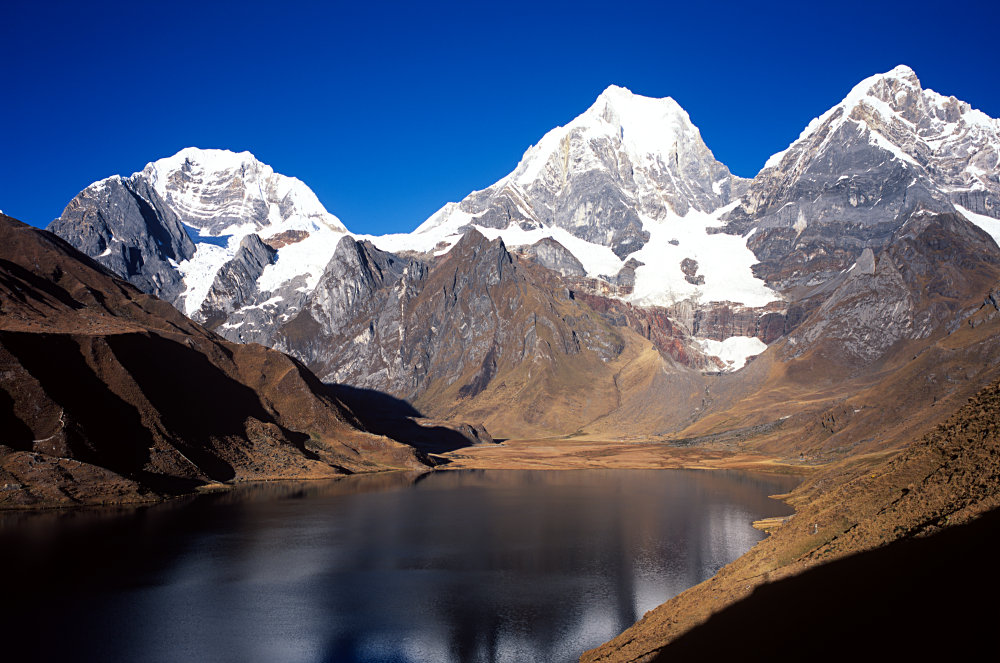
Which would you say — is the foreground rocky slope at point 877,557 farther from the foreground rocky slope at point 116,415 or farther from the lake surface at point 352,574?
the foreground rocky slope at point 116,415

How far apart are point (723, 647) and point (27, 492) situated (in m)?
112

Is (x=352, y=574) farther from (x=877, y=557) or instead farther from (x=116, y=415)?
(x=116, y=415)

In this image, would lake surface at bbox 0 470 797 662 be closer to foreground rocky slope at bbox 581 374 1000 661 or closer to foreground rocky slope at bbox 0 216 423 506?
foreground rocky slope at bbox 581 374 1000 661

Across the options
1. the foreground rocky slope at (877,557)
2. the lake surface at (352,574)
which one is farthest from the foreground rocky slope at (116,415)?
the foreground rocky slope at (877,557)

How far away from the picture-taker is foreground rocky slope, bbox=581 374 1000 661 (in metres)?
32.0

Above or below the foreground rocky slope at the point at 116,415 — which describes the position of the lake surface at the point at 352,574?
below

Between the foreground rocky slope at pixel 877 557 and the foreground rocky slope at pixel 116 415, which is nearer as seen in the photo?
the foreground rocky slope at pixel 877 557

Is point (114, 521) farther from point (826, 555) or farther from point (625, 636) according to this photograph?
point (826, 555)

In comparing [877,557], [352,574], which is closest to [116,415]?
[352,574]

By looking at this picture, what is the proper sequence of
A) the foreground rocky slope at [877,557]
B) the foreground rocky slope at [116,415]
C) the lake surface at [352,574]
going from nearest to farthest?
the foreground rocky slope at [877,557] < the lake surface at [352,574] < the foreground rocky slope at [116,415]

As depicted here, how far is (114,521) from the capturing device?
344 ft

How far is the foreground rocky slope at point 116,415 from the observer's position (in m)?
118

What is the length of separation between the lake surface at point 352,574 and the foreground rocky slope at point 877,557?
11.3 meters

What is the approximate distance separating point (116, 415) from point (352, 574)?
268 ft
